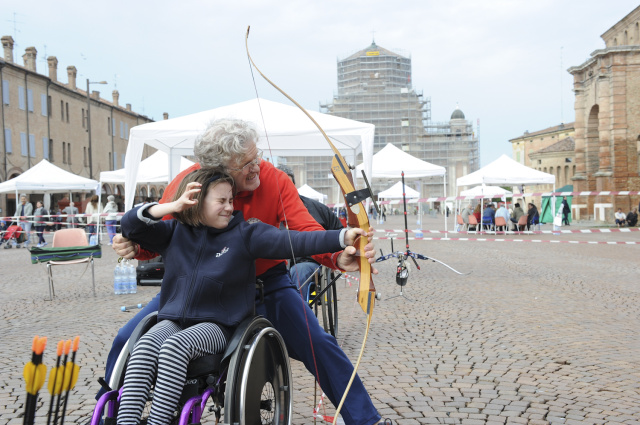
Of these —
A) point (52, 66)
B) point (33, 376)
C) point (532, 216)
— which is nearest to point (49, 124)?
point (52, 66)

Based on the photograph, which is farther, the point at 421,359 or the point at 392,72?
the point at 392,72

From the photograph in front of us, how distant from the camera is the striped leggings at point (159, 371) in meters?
2.65

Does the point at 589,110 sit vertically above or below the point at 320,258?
above

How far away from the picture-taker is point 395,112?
9600 centimetres

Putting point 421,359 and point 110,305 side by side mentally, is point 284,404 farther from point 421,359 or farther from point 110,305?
point 110,305

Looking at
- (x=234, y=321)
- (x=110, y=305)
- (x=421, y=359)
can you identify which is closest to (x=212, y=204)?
(x=234, y=321)

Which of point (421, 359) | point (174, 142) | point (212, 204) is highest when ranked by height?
point (174, 142)

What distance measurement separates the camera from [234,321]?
297cm

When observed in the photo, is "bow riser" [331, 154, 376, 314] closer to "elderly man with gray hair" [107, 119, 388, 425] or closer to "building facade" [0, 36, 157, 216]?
"elderly man with gray hair" [107, 119, 388, 425]

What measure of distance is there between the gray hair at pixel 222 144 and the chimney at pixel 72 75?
57396mm

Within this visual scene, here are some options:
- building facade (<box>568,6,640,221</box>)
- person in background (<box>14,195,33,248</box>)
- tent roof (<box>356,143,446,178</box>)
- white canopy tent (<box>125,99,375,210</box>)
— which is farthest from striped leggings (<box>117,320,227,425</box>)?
building facade (<box>568,6,640,221</box>)

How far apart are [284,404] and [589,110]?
45.4m

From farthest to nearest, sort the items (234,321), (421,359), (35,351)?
1. (421,359)
2. (234,321)
3. (35,351)

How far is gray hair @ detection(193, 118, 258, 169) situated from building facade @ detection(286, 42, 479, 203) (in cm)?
8510
